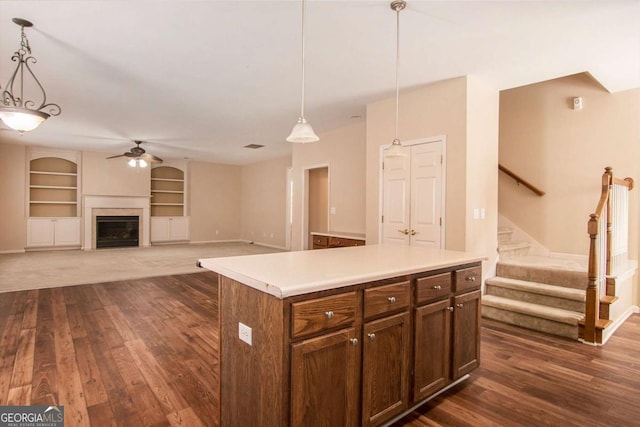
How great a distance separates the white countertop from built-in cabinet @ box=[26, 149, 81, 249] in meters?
9.55

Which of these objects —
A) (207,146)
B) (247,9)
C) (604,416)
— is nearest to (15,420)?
(247,9)

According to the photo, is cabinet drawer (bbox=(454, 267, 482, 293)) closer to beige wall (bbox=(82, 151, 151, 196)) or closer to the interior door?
the interior door

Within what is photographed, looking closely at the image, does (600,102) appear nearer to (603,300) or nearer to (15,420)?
(603,300)

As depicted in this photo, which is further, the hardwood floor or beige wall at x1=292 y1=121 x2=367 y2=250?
beige wall at x1=292 y1=121 x2=367 y2=250

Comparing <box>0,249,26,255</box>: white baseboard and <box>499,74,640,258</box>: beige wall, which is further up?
<box>499,74,640,258</box>: beige wall

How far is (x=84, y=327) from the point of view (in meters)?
3.47

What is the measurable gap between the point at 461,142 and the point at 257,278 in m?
3.18

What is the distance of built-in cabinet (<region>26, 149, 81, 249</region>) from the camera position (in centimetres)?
885

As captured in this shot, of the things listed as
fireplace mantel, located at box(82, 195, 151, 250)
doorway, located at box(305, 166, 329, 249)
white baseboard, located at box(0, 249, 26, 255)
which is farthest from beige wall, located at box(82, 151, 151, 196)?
doorway, located at box(305, 166, 329, 249)

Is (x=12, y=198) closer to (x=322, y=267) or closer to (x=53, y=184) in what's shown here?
(x=53, y=184)

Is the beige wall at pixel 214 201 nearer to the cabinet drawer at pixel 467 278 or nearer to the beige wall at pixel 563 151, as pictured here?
the beige wall at pixel 563 151

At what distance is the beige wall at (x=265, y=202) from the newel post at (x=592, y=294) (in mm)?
7359

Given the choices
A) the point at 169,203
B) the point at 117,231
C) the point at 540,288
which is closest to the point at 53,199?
the point at 117,231

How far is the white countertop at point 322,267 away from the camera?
59.6 inches
